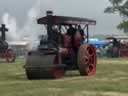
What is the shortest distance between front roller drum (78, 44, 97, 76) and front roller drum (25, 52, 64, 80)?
1.05 meters

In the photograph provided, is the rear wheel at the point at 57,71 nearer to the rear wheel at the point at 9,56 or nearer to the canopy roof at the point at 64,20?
the canopy roof at the point at 64,20

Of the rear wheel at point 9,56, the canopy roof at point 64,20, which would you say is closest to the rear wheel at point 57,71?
the canopy roof at point 64,20

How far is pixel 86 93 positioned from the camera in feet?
41.8

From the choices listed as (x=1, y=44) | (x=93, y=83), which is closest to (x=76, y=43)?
(x=93, y=83)

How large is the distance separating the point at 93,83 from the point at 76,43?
466 cm

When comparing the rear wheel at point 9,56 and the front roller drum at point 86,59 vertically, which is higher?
the front roller drum at point 86,59

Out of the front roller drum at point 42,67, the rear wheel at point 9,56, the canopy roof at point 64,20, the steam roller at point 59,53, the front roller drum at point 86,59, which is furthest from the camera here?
the rear wheel at point 9,56

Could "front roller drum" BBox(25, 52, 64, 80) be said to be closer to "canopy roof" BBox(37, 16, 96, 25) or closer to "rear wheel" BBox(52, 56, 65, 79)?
"rear wheel" BBox(52, 56, 65, 79)

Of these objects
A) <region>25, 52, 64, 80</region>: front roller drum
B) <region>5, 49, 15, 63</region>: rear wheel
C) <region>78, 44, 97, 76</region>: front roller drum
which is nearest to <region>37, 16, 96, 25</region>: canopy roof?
<region>78, 44, 97, 76</region>: front roller drum

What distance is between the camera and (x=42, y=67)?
17.6 metres

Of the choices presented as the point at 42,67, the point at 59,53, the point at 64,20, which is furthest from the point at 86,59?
the point at 42,67

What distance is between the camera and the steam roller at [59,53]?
1773 centimetres

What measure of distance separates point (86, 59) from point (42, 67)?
92.2 inches

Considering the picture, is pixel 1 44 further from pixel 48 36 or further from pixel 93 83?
pixel 93 83
